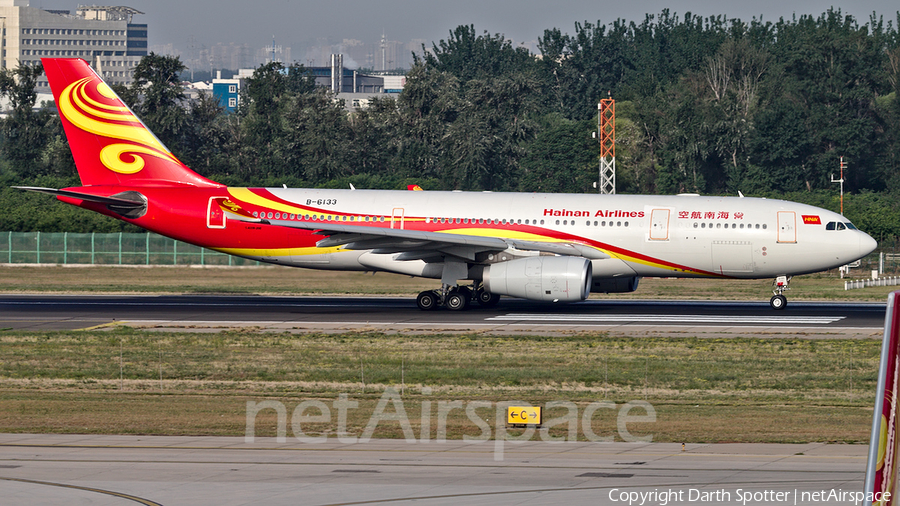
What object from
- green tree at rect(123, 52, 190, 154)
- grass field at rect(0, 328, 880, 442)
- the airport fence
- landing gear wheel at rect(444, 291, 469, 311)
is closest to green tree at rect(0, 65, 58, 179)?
green tree at rect(123, 52, 190, 154)

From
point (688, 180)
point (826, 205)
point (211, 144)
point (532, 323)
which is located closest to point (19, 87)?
point (211, 144)

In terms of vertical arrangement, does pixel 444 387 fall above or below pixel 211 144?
below

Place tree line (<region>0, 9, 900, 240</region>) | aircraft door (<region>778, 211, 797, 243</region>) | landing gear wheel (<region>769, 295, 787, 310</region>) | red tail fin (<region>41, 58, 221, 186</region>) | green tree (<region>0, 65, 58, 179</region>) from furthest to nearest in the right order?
1. green tree (<region>0, 65, 58, 179</region>)
2. tree line (<region>0, 9, 900, 240</region>)
3. red tail fin (<region>41, 58, 221, 186</region>)
4. landing gear wheel (<region>769, 295, 787, 310</region>)
5. aircraft door (<region>778, 211, 797, 243</region>)

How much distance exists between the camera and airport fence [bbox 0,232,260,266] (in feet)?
196

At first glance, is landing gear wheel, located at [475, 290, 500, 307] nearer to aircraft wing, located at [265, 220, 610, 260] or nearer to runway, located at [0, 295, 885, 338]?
runway, located at [0, 295, 885, 338]

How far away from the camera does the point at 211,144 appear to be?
96688mm

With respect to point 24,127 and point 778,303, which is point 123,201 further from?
point 24,127

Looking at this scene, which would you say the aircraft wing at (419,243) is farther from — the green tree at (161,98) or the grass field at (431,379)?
the green tree at (161,98)

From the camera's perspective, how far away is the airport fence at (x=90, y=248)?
59.6 metres

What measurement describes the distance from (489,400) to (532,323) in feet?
38.0

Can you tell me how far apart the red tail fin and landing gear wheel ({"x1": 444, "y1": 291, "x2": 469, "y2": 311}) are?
33.4 ft

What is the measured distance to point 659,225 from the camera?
34.2 metres

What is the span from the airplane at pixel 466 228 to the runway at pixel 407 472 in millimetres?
16655

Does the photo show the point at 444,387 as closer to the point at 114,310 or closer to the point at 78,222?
the point at 114,310
